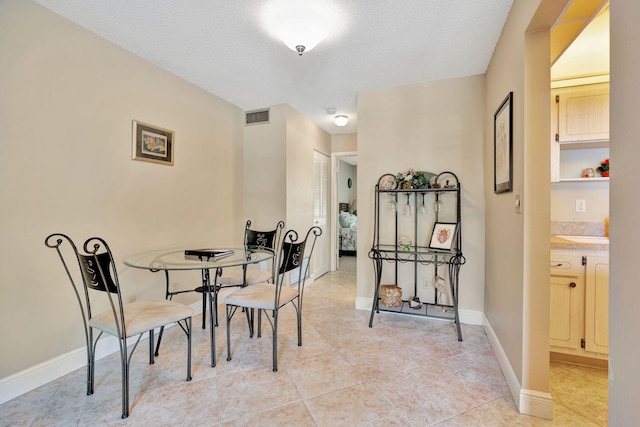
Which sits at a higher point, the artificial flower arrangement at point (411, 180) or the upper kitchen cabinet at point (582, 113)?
the upper kitchen cabinet at point (582, 113)

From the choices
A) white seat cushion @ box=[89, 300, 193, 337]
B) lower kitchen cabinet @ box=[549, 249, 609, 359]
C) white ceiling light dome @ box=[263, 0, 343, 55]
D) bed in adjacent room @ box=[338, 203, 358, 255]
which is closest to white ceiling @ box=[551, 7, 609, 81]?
lower kitchen cabinet @ box=[549, 249, 609, 359]

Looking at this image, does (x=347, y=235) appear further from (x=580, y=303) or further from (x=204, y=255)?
(x=580, y=303)

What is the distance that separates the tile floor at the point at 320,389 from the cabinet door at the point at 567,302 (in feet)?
0.69

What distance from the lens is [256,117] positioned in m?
3.72

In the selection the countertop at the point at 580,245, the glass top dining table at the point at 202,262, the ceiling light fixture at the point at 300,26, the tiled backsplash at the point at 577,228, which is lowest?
the glass top dining table at the point at 202,262

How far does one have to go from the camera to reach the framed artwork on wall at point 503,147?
1.84 m

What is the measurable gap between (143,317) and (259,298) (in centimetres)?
72

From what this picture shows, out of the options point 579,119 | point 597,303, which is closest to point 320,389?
point 597,303

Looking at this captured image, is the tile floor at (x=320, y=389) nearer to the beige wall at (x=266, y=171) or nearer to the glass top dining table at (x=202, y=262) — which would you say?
the glass top dining table at (x=202, y=262)

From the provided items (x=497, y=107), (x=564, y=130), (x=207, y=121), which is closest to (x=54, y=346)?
(x=207, y=121)

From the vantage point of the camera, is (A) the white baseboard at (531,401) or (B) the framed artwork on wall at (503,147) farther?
(B) the framed artwork on wall at (503,147)

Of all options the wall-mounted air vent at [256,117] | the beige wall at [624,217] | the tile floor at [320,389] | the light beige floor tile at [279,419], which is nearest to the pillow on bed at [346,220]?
the wall-mounted air vent at [256,117]

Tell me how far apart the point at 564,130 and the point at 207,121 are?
3.34 metres

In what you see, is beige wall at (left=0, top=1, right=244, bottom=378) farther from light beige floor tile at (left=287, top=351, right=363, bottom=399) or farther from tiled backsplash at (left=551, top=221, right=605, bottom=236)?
tiled backsplash at (left=551, top=221, right=605, bottom=236)
